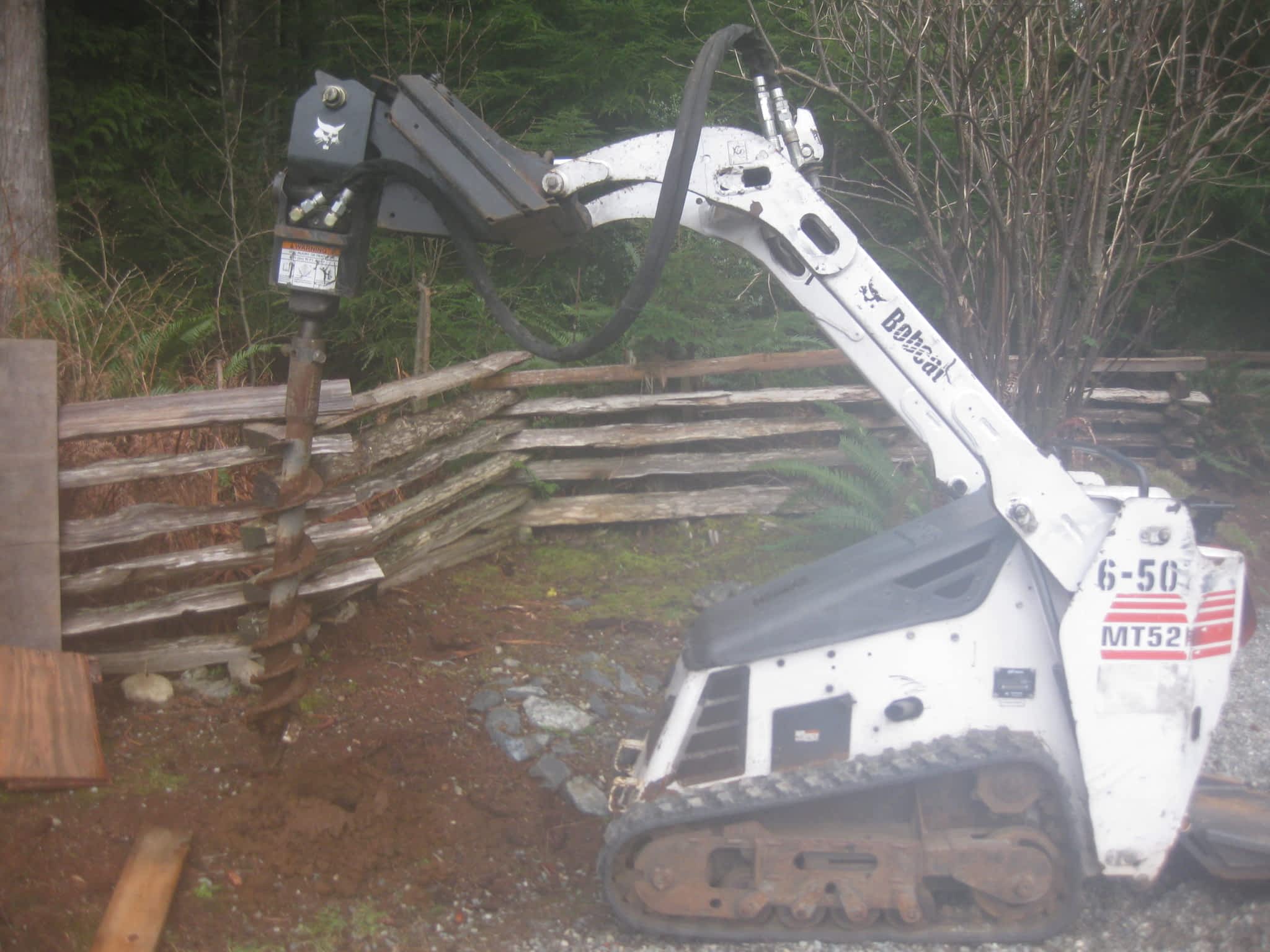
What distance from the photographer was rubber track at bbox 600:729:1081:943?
10.6 ft

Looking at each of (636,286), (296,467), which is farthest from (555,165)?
(296,467)

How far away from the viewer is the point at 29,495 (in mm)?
4156

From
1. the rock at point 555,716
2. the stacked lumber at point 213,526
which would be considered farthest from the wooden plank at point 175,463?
the rock at point 555,716

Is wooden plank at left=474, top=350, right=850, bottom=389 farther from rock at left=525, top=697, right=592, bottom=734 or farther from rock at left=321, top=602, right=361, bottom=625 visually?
rock at left=525, top=697, right=592, bottom=734

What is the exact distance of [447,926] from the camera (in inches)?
135

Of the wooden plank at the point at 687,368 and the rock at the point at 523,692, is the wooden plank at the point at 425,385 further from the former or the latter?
the rock at the point at 523,692

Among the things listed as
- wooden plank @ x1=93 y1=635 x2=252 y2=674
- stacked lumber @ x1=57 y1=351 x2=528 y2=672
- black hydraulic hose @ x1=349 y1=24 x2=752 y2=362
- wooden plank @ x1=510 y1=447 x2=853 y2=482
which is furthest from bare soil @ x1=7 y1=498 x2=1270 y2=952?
black hydraulic hose @ x1=349 y1=24 x2=752 y2=362

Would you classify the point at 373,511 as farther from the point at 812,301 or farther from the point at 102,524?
the point at 812,301

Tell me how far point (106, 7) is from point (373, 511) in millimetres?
6872

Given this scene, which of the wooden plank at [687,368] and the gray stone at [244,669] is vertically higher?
the wooden plank at [687,368]

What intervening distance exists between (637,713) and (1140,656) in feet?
7.74

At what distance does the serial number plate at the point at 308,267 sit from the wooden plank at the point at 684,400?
12.4 feet

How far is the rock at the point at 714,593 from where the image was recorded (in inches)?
247

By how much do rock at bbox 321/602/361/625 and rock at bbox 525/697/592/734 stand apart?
102cm
